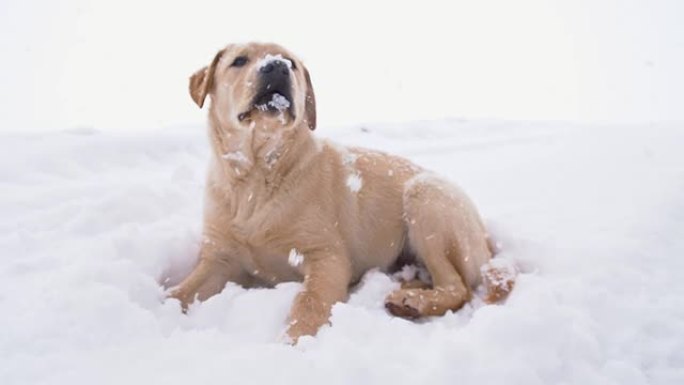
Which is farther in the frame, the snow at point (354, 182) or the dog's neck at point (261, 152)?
the snow at point (354, 182)

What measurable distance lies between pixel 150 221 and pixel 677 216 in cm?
344

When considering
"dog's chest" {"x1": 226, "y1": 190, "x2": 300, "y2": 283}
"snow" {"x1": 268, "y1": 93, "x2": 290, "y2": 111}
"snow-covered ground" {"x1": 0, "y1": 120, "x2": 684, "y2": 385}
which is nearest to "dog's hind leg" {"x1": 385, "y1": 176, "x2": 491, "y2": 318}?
"snow-covered ground" {"x1": 0, "y1": 120, "x2": 684, "y2": 385}

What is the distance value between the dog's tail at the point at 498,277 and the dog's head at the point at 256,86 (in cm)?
139

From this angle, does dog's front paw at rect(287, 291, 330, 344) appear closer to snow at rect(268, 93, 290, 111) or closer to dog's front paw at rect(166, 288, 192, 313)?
dog's front paw at rect(166, 288, 192, 313)

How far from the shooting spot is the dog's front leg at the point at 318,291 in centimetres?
278

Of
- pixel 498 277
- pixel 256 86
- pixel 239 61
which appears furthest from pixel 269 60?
pixel 498 277

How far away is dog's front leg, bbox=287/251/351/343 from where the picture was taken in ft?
9.13

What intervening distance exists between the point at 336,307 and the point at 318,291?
51cm

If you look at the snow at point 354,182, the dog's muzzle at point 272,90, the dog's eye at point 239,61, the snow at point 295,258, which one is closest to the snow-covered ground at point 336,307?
the snow at point 295,258

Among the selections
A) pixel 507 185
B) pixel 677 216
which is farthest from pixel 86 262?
pixel 507 185

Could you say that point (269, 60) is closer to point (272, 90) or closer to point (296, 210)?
point (272, 90)

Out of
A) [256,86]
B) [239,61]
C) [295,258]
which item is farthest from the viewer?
[239,61]

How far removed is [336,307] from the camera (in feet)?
8.35

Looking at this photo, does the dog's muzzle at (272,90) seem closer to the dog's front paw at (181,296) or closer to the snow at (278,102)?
the snow at (278,102)
